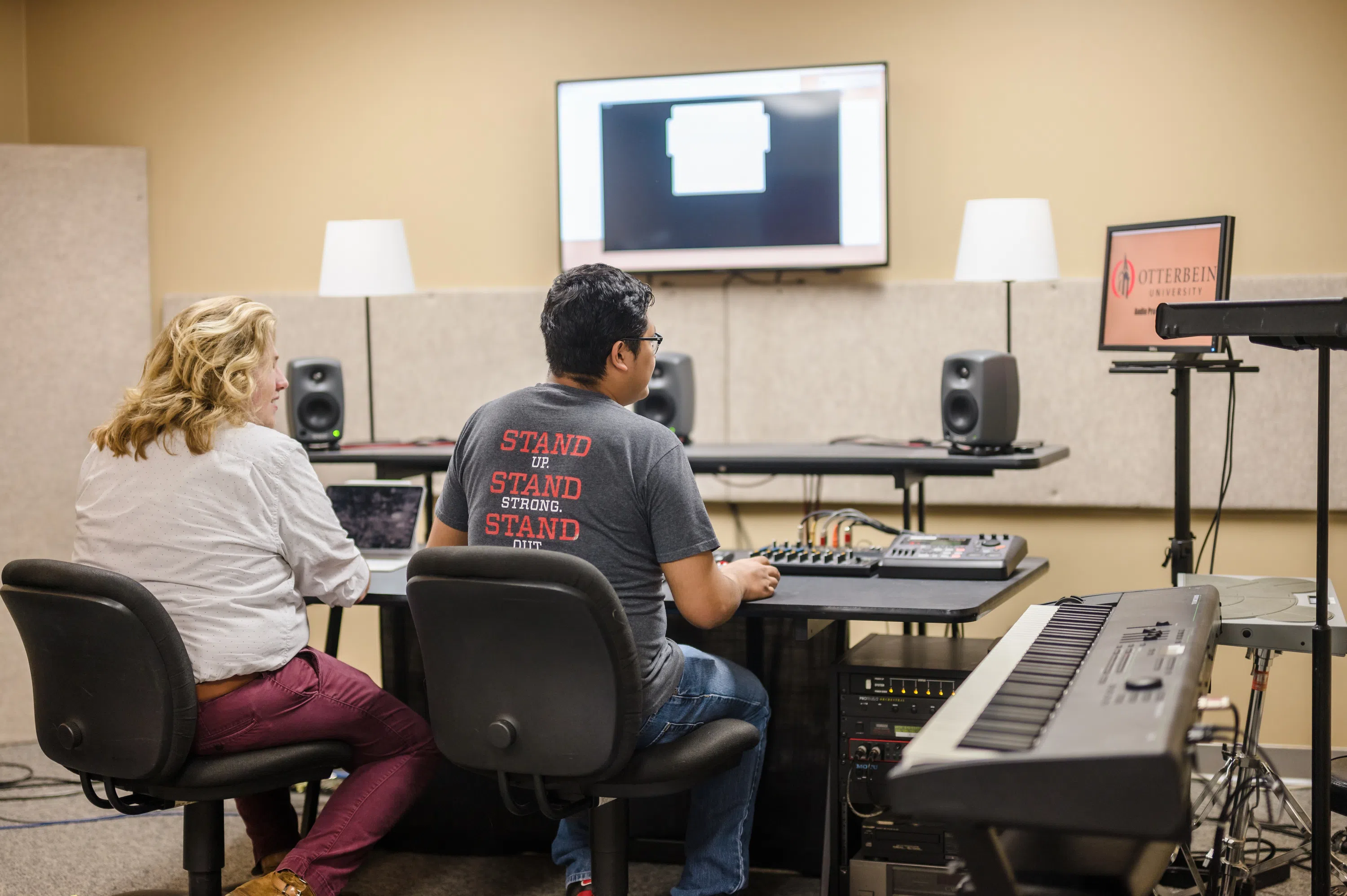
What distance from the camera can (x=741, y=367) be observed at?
3.95 metres

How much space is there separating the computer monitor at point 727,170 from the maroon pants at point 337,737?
6.67ft

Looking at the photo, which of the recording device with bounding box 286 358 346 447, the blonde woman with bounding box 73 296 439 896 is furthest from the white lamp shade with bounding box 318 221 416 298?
the blonde woman with bounding box 73 296 439 896

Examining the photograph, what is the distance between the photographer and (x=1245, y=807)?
88.4 inches

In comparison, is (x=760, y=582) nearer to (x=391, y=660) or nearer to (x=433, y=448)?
(x=391, y=660)

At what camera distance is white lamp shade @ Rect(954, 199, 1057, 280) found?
323 cm

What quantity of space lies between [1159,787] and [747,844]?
1420 millimetres

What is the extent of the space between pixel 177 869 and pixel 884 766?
1.67m

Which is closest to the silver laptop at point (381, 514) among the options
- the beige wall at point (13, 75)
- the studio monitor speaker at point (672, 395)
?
the studio monitor speaker at point (672, 395)

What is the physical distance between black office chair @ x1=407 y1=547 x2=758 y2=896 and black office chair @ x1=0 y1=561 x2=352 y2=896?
1.28 ft

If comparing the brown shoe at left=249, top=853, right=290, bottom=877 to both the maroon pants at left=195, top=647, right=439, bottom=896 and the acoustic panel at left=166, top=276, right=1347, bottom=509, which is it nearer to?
the maroon pants at left=195, top=647, right=439, bottom=896

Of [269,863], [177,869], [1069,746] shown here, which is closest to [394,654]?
[269,863]

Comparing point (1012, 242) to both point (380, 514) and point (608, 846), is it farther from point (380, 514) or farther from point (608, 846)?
point (608, 846)

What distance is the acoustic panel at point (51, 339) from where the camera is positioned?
12.7ft

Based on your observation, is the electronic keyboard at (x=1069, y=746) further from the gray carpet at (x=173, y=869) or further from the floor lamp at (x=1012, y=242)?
the floor lamp at (x=1012, y=242)
